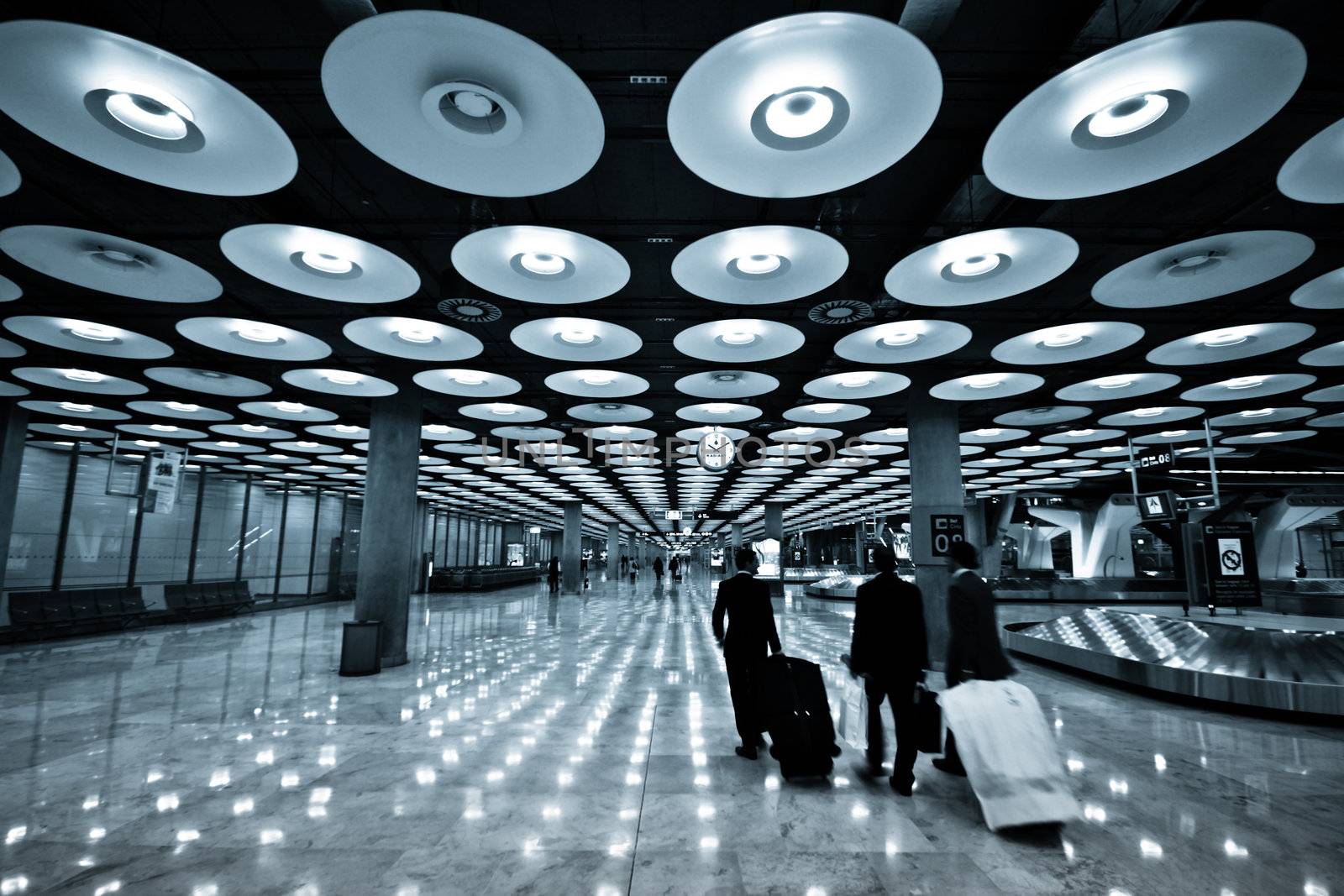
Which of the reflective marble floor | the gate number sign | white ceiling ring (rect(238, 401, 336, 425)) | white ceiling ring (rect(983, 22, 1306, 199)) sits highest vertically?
white ceiling ring (rect(983, 22, 1306, 199))

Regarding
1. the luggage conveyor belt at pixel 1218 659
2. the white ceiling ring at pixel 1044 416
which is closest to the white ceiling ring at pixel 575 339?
the luggage conveyor belt at pixel 1218 659

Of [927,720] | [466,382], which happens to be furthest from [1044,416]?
[466,382]

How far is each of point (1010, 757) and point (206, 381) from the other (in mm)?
17174

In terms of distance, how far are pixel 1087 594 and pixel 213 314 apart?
125 ft

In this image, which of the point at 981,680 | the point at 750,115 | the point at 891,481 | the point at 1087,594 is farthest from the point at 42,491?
the point at 1087,594

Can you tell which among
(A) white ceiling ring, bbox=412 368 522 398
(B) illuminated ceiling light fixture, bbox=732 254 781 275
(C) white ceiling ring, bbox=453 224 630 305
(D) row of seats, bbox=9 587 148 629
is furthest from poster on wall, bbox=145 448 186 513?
(B) illuminated ceiling light fixture, bbox=732 254 781 275

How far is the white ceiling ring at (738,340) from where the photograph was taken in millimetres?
10820

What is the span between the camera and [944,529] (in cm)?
1302

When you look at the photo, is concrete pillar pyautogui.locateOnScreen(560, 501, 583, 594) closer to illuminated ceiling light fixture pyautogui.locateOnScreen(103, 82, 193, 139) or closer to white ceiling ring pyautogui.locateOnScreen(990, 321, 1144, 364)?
white ceiling ring pyautogui.locateOnScreen(990, 321, 1144, 364)

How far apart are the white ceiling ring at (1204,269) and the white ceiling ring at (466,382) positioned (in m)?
11.5

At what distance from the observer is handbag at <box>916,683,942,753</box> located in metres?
5.68

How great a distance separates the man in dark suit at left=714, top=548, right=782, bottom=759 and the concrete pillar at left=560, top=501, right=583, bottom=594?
31.7 metres

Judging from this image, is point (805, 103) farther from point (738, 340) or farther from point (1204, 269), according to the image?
point (1204, 269)

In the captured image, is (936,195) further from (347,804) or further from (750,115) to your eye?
(347,804)
